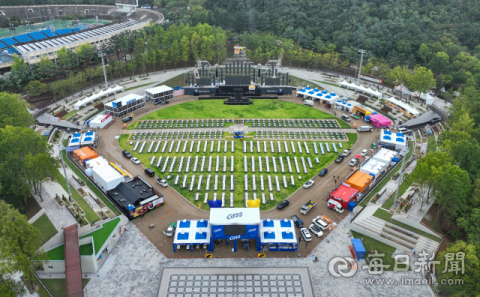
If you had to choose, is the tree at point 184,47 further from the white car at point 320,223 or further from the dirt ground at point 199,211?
the white car at point 320,223

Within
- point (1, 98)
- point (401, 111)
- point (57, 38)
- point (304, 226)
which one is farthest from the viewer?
point (57, 38)

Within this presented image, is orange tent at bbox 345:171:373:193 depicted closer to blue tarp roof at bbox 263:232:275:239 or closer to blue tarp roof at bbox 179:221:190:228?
blue tarp roof at bbox 263:232:275:239

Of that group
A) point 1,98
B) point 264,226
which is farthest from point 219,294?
point 1,98

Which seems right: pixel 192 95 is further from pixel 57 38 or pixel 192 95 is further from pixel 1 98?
pixel 57 38

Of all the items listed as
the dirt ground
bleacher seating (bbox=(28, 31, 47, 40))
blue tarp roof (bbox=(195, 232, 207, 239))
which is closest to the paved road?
the dirt ground

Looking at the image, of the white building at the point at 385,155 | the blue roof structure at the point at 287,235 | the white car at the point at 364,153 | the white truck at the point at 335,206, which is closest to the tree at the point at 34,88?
the blue roof structure at the point at 287,235

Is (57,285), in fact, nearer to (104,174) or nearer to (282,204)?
(104,174)
